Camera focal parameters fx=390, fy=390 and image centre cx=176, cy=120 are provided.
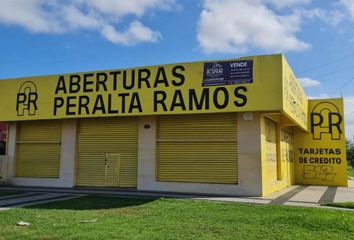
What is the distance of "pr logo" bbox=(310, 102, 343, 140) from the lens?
2784 centimetres

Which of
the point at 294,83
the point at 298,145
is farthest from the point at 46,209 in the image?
the point at 298,145

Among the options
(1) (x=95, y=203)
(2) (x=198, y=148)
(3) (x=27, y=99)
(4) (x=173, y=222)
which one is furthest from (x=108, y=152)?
(4) (x=173, y=222)

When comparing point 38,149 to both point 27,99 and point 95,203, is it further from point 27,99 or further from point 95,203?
point 95,203

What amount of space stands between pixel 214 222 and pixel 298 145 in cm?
1965

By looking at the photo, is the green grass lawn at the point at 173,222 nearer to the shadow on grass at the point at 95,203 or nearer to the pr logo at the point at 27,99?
the shadow on grass at the point at 95,203

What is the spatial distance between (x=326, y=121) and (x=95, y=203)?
19.6 meters

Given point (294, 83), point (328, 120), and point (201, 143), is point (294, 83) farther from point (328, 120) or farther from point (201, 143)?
point (328, 120)

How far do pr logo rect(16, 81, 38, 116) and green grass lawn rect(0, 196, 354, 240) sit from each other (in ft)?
28.4

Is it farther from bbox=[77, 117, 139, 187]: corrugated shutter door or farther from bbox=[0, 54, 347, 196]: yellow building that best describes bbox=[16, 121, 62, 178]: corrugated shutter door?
bbox=[77, 117, 139, 187]: corrugated shutter door

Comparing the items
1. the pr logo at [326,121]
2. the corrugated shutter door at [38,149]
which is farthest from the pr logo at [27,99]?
the pr logo at [326,121]

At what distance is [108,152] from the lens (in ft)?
67.2

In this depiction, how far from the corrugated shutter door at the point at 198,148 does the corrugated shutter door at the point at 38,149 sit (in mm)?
6196

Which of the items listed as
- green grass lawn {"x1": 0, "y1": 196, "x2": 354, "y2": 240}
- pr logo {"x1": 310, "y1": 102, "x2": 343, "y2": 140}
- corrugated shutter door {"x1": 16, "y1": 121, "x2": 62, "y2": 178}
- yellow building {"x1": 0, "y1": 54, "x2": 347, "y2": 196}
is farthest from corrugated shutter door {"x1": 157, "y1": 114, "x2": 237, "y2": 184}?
pr logo {"x1": 310, "y1": 102, "x2": 343, "y2": 140}

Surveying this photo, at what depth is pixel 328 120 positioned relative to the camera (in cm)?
2808
